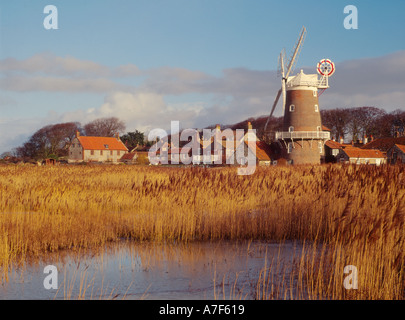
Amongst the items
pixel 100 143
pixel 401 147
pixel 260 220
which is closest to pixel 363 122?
pixel 401 147

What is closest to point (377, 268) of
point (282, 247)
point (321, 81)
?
point (282, 247)

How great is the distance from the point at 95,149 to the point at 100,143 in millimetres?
→ 1826

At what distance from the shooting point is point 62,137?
7919cm

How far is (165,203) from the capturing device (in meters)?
10.5

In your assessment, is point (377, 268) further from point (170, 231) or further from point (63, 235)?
point (63, 235)

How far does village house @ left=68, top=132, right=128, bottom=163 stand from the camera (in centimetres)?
7569

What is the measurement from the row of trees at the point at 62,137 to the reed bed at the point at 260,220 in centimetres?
5860

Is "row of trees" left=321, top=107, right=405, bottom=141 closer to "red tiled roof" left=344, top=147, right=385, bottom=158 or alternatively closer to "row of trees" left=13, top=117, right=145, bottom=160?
"red tiled roof" left=344, top=147, right=385, bottom=158

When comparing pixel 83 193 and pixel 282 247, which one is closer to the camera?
pixel 282 247

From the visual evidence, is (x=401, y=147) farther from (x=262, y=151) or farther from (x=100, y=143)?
(x=100, y=143)

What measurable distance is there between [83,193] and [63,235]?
168 inches

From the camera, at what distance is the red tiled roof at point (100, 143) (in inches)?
2997
